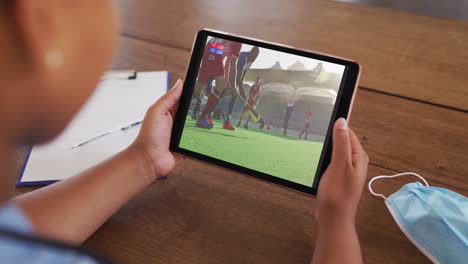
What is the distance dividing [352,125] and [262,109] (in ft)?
0.58

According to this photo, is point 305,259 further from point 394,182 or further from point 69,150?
point 69,150

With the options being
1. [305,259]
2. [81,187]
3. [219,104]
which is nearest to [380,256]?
[305,259]

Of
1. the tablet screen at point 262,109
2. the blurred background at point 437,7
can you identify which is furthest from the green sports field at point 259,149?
the blurred background at point 437,7

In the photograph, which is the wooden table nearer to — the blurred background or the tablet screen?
the tablet screen

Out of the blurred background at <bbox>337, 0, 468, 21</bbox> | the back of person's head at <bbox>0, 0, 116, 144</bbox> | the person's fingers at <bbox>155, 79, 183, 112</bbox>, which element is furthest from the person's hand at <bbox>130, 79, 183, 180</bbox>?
the blurred background at <bbox>337, 0, 468, 21</bbox>

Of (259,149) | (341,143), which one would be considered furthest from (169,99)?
(341,143)

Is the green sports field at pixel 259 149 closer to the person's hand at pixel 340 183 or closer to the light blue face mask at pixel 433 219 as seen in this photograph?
the person's hand at pixel 340 183

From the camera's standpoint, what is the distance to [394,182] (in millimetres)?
641

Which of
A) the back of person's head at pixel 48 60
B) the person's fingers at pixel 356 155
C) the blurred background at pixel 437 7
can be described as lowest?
the person's fingers at pixel 356 155

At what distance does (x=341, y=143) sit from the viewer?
578mm

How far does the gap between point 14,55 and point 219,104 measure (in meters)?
0.40

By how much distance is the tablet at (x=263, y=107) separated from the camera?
606mm

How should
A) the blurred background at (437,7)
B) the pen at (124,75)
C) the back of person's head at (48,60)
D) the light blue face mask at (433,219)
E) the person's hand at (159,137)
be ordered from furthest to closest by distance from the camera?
the blurred background at (437,7) < the pen at (124,75) < the person's hand at (159,137) < the light blue face mask at (433,219) < the back of person's head at (48,60)

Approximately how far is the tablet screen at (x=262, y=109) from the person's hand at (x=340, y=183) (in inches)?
0.9
